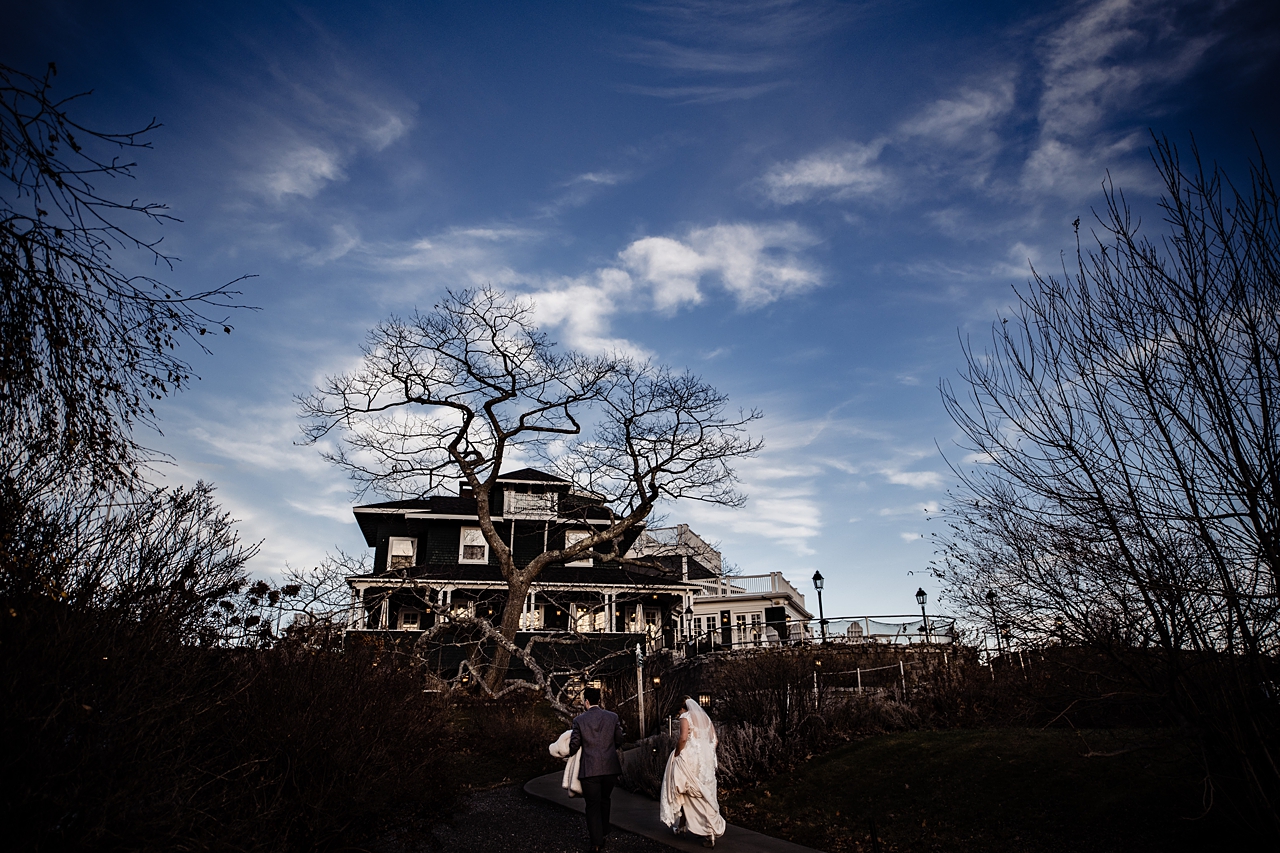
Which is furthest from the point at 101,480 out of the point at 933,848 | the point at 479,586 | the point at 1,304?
the point at 479,586

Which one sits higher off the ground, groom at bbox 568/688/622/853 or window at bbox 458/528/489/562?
window at bbox 458/528/489/562

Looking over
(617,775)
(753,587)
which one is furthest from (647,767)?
(753,587)

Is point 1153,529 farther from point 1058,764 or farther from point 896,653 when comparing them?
point 896,653

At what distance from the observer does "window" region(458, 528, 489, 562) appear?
33438mm

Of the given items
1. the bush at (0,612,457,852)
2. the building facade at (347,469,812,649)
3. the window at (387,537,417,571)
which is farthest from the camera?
the window at (387,537,417,571)

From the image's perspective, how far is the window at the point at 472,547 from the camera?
33438mm

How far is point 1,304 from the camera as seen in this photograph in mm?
4930

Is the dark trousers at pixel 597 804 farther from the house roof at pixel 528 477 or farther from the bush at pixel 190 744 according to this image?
the house roof at pixel 528 477

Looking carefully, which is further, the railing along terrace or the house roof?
the house roof

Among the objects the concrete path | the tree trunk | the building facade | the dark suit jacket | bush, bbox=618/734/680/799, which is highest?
the building facade

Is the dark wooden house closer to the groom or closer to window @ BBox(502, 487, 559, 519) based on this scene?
window @ BBox(502, 487, 559, 519)

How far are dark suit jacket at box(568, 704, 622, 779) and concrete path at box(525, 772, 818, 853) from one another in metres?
1.25

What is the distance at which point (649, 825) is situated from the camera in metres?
10.3

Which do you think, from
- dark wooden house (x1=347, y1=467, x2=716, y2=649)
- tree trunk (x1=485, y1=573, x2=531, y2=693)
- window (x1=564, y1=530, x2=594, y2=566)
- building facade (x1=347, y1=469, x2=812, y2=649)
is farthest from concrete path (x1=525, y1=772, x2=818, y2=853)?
window (x1=564, y1=530, x2=594, y2=566)
